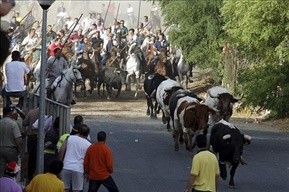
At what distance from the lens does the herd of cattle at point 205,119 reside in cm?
1846

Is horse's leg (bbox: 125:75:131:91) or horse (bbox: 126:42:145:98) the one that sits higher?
horse (bbox: 126:42:145:98)

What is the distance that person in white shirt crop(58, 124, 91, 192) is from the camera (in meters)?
Result: 14.5

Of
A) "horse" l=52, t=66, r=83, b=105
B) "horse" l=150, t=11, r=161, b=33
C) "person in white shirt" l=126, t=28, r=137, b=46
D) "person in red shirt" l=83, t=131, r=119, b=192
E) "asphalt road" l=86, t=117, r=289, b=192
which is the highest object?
"horse" l=150, t=11, r=161, b=33

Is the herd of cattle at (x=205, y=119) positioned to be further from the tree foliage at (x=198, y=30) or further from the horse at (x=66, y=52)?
the tree foliage at (x=198, y=30)

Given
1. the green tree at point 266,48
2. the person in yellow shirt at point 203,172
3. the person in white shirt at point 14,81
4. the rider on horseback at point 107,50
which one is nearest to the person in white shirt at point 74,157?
the person in yellow shirt at point 203,172

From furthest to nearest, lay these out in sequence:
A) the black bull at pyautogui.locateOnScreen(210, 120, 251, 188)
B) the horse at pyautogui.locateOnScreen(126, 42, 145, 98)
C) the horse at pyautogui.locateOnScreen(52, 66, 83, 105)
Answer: the horse at pyautogui.locateOnScreen(126, 42, 145, 98) < the horse at pyautogui.locateOnScreen(52, 66, 83, 105) < the black bull at pyautogui.locateOnScreen(210, 120, 251, 188)

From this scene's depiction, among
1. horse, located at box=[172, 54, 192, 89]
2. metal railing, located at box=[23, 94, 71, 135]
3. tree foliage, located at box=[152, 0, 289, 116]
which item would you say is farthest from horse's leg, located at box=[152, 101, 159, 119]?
metal railing, located at box=[23, 94, 71, 135]

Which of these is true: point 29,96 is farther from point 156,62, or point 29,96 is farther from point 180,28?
point 180,28

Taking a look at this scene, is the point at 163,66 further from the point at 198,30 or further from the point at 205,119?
the point at 205,119

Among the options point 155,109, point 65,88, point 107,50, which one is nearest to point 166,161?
point 65,88

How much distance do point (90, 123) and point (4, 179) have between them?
18.9 m

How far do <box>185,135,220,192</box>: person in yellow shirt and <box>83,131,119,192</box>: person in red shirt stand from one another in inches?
73.1

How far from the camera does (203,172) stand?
13.2m

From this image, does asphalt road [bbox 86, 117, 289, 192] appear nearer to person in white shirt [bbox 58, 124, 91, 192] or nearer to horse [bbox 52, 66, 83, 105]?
horse [bbox 52, 66, 83, 105]
